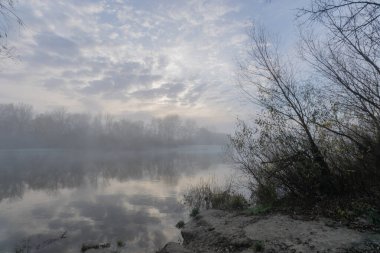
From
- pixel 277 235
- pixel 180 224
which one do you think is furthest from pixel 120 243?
pixel 277 235

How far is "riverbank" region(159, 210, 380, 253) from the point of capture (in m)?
7.18

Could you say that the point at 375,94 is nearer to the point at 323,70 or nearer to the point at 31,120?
the point at 323,70

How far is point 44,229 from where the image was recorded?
43.4ft

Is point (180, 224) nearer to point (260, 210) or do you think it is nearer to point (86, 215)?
point (260, 210)

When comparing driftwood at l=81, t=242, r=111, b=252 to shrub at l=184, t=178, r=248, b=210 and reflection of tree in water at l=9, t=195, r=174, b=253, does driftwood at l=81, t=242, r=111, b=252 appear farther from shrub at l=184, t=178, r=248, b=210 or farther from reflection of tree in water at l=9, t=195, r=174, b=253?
shrub at l=184, t=178, r=248, b=210

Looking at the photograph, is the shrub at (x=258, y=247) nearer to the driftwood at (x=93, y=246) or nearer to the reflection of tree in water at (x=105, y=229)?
the reflection of tree in water at (x=105, y=229)

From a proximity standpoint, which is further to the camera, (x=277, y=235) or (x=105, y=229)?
(x=105, y=229)

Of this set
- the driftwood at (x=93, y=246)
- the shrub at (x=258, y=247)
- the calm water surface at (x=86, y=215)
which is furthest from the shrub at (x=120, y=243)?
the shrub at (x=258, y=247)

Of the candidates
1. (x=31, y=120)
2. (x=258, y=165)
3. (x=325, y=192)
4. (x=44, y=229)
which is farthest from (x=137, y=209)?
(x=31, y=120)

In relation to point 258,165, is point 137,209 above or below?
below

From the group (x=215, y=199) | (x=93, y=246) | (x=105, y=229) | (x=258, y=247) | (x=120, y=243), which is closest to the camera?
(x=258, y=247)

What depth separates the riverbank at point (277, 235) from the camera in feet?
23.6

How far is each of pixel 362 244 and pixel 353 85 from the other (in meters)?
6.44

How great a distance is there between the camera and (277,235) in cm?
852
